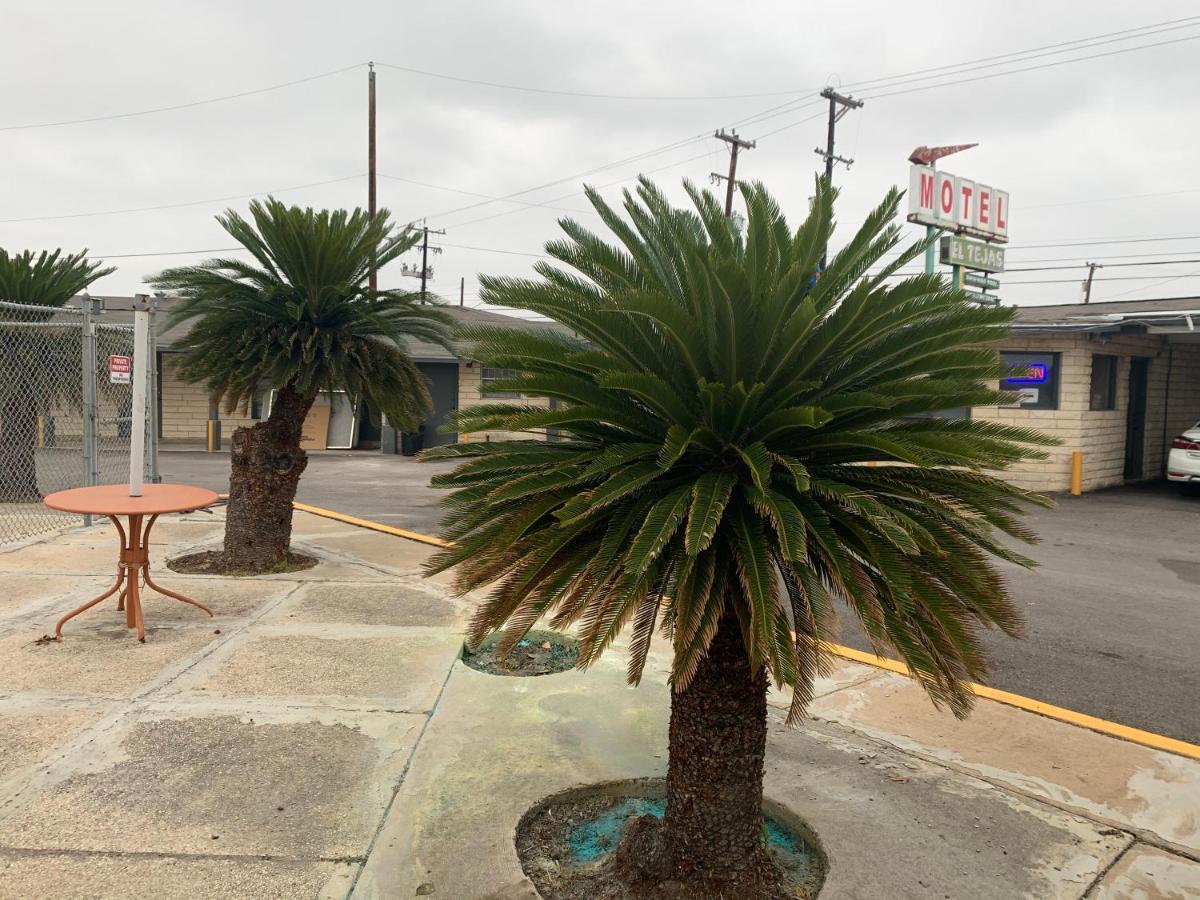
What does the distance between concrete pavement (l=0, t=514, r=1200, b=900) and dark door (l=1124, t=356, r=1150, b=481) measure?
15.9 meters

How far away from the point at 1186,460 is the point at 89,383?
1758cm

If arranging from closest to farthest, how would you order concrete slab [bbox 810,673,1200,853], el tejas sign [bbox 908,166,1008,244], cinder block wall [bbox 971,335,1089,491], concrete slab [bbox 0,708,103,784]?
concrete slab [bbox 810,673,1200,853] → concrete slab [bbox 0,708,103,784] → cinder block wall [bbox 971,335,1089,491] → el tejas sign [bbox 908,166,1008,244]

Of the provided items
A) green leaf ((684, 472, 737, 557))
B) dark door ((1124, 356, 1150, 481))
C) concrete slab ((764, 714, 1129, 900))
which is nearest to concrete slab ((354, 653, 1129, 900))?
concrete slab ((764, 714, 1129, 900))

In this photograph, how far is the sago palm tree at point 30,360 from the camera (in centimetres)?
1159

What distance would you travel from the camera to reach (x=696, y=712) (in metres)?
3.23

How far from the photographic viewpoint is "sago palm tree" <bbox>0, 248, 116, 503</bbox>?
11.6m

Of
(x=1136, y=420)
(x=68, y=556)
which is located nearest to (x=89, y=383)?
(x=68, y=556)

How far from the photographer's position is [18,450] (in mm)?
12438

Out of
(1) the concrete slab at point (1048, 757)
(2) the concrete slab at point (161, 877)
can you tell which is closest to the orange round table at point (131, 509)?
(2) the concrete slab at point (161, 877)

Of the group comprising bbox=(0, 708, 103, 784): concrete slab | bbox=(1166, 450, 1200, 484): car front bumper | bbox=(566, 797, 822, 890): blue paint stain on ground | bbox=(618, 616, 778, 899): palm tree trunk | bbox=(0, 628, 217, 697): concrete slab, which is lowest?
bbox=(566, 797, 822, 890): blue paint stain on ground

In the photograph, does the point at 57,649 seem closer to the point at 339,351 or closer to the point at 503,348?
the point at 339,351

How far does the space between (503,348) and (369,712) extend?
8.39 feet

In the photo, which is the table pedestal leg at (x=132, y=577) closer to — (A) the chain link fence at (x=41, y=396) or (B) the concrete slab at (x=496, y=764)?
(B) the concrete slab at (x=496, y=764)

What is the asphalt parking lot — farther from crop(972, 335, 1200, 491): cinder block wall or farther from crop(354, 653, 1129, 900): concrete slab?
crop(354, 653, 1129, 900): concrete slab
